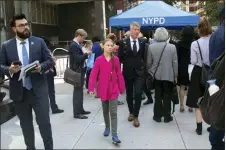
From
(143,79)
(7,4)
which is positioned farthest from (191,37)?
(7,4)

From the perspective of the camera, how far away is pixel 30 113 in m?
4.26

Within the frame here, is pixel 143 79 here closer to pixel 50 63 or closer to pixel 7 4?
pixel 50 63

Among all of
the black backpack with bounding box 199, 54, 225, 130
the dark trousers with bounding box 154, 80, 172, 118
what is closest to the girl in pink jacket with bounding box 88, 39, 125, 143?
the dark trousers with bounding box 154, 80, 172, 118

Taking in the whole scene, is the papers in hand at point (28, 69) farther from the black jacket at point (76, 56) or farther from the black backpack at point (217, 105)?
the black jacket at point (76, 56)

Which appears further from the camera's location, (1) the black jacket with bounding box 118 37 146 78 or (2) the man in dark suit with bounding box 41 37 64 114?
(2) the man in dark suit with bounding box 41 37 64 114

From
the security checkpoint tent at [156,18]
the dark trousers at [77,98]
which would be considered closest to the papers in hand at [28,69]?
the dark trousers at [77,98]

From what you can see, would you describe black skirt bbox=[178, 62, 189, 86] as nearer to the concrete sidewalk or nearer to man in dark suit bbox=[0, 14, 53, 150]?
the concrete sidewalk

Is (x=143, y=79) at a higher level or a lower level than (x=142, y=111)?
higher

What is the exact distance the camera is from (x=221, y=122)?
2867mm

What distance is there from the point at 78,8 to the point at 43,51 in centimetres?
3235

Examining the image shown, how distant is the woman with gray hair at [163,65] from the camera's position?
5.88 meters

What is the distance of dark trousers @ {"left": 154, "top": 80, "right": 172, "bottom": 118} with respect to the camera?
607 centimetres

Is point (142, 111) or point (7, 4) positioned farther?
point (7, 4)

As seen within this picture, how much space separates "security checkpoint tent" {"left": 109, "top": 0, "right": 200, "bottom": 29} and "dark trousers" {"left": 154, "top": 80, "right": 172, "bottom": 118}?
12.1ft
